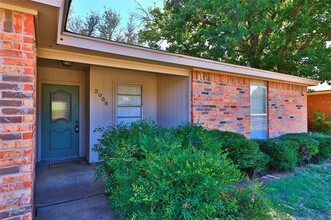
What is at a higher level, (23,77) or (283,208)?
(23,77)

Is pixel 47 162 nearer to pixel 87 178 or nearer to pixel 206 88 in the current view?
pixel 87 178

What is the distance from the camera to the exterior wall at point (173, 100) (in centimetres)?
568

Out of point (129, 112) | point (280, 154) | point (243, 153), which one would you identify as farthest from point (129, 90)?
point (280, 154)

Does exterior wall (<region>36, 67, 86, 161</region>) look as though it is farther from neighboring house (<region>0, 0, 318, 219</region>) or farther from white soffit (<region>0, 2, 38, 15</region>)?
white soffit (<region>0, 2, 38, 15</region>)

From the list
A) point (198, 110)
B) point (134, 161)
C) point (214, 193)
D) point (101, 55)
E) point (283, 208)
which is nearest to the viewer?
point (214, 193)

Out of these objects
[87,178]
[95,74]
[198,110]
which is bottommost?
[87,178]

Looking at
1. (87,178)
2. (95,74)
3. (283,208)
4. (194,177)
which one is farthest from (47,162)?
(283,208)

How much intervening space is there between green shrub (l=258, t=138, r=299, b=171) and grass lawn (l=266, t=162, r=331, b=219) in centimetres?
28

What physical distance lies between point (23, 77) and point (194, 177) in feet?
6.21

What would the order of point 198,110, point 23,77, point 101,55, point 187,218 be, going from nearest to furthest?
point 187,218 < point 23,77 < point 101,55 < point 198,110

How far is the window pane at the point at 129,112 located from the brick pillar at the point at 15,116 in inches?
165

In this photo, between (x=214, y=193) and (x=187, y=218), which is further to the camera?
(x=214, y=193)

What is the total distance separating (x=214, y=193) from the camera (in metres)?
1.85

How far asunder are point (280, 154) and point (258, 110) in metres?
2.42
